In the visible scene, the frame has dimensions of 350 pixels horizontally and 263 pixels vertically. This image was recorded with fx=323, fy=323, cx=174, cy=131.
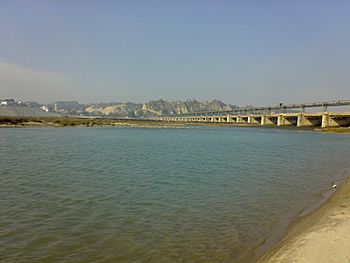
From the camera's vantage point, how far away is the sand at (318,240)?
25.1 feet

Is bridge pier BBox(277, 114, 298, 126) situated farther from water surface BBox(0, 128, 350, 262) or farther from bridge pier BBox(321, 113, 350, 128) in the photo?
water surface BBox(0, 128, 350, 262)

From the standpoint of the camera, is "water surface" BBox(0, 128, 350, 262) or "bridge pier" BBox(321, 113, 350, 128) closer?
"water surface" BBox(0, 128, 350, 262)

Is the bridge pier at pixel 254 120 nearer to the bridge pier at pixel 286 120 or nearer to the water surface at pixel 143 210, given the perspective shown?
the bridge pier at pixel 286 120

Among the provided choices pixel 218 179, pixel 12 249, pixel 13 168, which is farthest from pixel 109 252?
pixel 13 168

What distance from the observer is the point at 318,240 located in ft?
29.0

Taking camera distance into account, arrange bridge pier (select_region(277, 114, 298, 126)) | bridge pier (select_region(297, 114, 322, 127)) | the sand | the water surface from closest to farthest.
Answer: the sand
the water surface
bridge pier (select_region(297, 114, 322, 127))
bridge pier (select_region(277, 114, 298, 126))

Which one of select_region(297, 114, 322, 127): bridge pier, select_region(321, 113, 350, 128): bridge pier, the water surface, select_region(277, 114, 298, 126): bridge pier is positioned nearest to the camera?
the water surface

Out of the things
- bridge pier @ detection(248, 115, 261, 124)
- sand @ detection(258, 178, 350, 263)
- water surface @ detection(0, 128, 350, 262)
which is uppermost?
sand @ detection(258, 178, 350, 263)

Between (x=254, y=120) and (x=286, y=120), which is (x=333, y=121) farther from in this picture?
(x=254, y=120)

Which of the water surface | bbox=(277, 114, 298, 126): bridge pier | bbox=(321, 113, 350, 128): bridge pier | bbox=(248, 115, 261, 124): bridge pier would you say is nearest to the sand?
the water surface

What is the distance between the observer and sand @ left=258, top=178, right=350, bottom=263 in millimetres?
7641

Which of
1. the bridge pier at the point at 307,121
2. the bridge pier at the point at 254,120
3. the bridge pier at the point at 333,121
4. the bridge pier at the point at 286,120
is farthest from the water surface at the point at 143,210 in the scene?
the bridge pier at the point at 254,120

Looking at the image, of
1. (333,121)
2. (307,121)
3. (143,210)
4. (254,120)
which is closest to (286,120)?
(307,121)

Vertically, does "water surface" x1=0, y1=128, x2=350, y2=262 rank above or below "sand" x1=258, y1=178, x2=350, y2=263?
below
